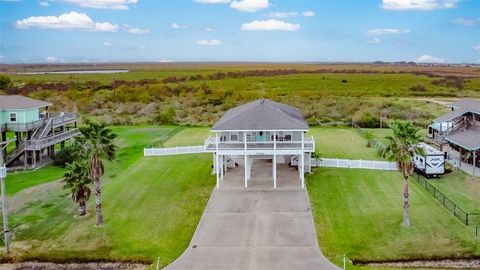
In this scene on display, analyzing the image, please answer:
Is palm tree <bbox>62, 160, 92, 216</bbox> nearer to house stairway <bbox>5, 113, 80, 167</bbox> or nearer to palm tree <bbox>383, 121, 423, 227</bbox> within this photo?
house stairway <bbox>5, 113, 80, 167</bbox>

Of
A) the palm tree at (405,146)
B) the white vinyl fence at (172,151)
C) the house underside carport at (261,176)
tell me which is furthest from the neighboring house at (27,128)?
the palm tree at (405,146)

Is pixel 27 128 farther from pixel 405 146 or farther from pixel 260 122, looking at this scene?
pixel 405 146

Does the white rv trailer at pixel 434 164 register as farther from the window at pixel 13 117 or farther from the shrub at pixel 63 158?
the window at pixel 13 117

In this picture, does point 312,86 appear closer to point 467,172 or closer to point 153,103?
point 153,103

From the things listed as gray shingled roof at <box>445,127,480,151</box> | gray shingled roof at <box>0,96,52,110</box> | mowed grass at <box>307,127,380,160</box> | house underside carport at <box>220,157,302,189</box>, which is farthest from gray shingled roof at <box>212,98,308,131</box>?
gray shingled roof at <box>0,96,52,110</box>

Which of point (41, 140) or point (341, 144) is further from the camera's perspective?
point (341, 144)

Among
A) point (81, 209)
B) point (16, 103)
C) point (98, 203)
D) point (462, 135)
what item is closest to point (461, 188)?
point (462, 135)
